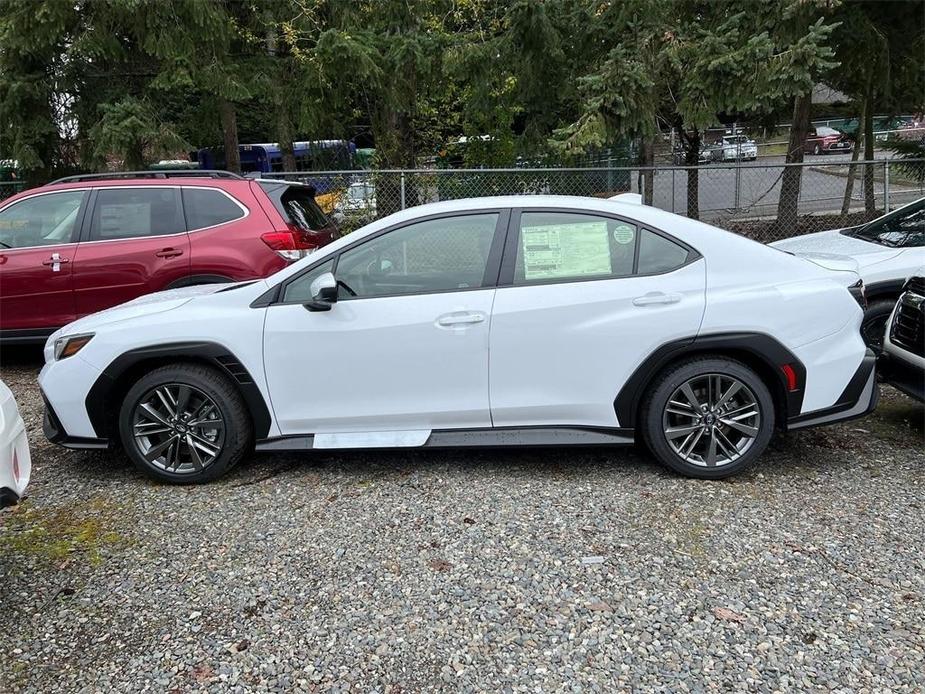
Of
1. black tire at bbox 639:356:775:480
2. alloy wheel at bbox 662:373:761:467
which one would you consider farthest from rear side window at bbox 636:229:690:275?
alloy wheel at bbox 662:373:761:467

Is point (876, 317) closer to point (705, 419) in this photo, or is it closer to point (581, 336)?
point (705, 419)

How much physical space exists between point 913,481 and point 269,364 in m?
3.70

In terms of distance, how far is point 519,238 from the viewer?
13.6ft

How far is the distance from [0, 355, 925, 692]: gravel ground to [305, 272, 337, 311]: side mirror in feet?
3.40

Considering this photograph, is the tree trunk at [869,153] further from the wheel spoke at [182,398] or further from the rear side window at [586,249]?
the wheel spoke at [182,398]

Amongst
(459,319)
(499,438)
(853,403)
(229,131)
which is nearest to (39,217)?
(459,319)

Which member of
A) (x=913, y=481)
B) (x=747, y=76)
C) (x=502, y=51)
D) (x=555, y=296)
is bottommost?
(x=913, y=481)

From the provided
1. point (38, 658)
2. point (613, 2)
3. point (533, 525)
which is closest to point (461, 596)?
point (533, 525)

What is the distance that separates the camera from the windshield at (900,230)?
240 inches

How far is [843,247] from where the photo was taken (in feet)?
20.6

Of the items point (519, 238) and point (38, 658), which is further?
point (519, 238)

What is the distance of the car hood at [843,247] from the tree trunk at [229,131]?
897 cm

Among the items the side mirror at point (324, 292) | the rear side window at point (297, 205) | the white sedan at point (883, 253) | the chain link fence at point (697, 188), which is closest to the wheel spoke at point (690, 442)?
the side mirror at point (324, 292)

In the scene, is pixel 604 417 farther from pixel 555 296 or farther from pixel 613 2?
pixel 613 2
